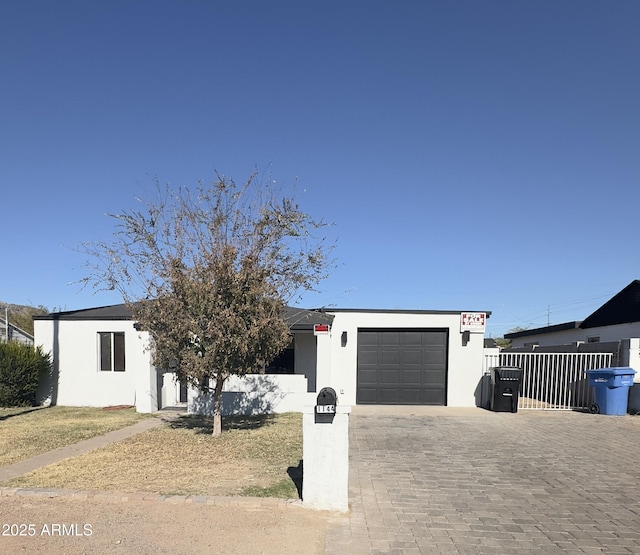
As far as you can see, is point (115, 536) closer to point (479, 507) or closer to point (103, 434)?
point (479, 507)

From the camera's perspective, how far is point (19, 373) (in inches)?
503

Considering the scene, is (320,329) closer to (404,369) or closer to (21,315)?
(404,369)

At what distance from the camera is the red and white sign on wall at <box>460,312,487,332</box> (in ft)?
43.2

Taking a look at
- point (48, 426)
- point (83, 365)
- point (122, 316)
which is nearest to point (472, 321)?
point (122, 316)

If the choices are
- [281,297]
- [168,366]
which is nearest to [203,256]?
[281,297]

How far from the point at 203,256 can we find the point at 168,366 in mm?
2217

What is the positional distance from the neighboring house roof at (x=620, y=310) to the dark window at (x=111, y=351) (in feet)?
59.7

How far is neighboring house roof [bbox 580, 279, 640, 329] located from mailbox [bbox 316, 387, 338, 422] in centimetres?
1687

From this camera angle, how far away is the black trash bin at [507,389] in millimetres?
12070

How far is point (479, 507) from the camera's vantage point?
16.0ft

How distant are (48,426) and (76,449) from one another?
2.94m

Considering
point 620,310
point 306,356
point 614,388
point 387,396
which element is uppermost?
point 620,310

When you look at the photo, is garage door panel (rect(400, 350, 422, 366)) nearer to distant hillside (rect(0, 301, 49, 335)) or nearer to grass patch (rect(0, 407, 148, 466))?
grass patch (rect(0, 407, 148, 466))

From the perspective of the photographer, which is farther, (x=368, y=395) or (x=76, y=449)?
(x=368, y=395)
